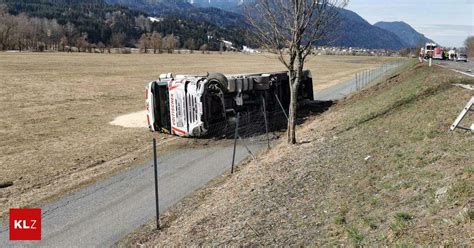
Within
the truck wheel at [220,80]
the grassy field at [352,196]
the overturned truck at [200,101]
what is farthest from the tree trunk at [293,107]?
the truck wheel at [220,80]

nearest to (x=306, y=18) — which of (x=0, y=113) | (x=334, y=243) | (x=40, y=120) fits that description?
(x=334, y=243)

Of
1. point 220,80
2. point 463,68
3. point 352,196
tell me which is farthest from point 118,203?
point 463,68

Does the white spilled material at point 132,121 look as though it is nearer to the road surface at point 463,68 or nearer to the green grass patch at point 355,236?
the green grass patch at point 355,236

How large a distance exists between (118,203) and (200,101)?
659 centimetres

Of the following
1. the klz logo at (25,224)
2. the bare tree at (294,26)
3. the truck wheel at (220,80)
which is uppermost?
the bare tree at (294,26)

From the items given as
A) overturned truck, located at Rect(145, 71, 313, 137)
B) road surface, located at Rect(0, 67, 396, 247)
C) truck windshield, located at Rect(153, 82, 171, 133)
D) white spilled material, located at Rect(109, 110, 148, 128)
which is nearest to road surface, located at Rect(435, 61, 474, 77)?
overturned truck, located at Rect(145, 71, 313, 137)

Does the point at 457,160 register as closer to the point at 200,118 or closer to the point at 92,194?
the point at 92,194

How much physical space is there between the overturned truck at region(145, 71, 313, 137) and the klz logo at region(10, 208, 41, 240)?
747 cm

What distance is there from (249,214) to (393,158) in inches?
123

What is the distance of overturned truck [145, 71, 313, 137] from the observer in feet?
52.7

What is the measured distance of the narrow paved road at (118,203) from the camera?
8211 millimetres

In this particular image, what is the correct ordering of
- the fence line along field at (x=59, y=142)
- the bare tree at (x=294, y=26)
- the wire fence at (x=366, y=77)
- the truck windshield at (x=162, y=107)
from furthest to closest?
1. the wire fence at (x=366, y=77)
2. the truck windshield at (x=162, y=107)
3. the bare tree at (x=294, y=26)
4. the fence line along field at (x=59, y=142)

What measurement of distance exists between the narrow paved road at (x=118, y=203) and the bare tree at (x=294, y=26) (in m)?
3.04

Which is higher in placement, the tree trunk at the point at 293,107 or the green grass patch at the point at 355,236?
the tree trunk at the point at 293,107
